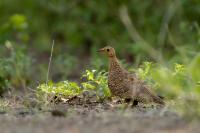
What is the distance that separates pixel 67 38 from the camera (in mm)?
13102

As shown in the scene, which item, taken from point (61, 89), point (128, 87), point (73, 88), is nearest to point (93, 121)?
point (128, 87)

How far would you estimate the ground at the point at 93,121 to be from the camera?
4.88m

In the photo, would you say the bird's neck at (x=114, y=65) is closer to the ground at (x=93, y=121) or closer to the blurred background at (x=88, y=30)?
the ground at (x=93, y=121)

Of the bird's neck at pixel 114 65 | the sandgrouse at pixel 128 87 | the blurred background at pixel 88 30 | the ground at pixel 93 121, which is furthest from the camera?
the blurred background at pixel 88 30

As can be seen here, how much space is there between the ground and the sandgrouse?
0.77ft

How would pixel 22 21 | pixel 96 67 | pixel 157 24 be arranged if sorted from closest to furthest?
pixel 96 67 → pixel 22 21 → pixel 157 24

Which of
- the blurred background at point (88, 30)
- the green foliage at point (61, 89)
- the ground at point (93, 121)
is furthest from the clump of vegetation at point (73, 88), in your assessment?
the blurred background at point (88, 30)

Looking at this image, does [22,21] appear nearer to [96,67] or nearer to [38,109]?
[96,67]

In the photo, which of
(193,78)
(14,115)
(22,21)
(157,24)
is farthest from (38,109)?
(157,24)

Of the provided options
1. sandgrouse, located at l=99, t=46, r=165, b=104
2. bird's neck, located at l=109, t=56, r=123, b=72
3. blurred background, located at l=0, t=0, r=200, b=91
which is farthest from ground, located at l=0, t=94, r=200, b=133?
blurred background, located at l=0, t=0, r=200, b=91

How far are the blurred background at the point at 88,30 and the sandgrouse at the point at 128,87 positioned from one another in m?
2.34

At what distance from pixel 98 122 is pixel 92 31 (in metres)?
7.24

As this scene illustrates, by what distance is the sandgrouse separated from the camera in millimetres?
6648

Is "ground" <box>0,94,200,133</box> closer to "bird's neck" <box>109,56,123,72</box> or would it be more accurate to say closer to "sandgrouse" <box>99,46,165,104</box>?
"sandgrouse" <box>99,46,165,104</box>
